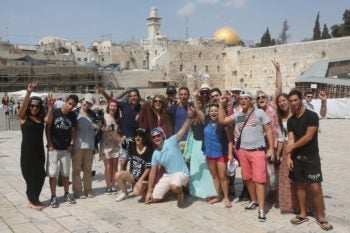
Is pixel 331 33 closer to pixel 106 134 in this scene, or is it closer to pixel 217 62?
pixel 217 62

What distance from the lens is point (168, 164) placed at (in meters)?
4.92

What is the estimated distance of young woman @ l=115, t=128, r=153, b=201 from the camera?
511cm

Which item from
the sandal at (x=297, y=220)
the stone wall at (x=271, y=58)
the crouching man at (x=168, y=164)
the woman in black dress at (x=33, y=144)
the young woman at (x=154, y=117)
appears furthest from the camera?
the stone wall at (x=271, y=58)

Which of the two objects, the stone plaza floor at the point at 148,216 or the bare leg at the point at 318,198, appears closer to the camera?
the bare leg at the point at 318,198

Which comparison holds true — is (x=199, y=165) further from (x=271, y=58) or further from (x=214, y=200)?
(x=271, y=58)

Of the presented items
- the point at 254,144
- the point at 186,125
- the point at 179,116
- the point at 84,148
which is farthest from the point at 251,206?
the point at 84,148

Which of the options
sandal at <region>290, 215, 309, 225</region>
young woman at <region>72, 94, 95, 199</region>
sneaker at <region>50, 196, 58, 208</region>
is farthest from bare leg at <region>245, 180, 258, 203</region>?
sneaker at <region>50, 196, 58, 208</region>

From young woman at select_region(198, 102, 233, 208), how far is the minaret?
2037 inches

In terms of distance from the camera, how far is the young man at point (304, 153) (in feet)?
13.1

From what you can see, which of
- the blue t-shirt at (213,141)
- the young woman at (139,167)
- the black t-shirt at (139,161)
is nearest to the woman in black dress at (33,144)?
the young woman at (139,167)

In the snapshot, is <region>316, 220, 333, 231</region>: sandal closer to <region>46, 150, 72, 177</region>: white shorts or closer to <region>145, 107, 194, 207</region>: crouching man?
<region>145, 107, 194, 207</region>: crouching man

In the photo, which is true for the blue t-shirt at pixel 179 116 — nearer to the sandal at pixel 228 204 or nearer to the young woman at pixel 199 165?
the young woman at pixel 199 165

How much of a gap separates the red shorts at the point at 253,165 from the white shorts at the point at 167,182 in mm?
788

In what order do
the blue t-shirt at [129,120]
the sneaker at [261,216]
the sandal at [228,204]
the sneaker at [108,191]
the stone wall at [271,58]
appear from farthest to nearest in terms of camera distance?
the stone wall at [271,58] → the sneaker at [108,191] → the blue t-shirt at [129,120] → the sandal at [228,204] → the sneaker at [261,216]
